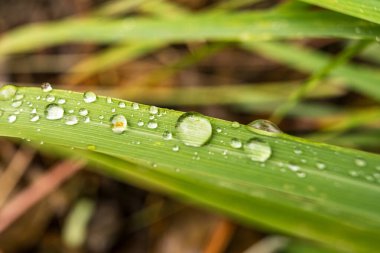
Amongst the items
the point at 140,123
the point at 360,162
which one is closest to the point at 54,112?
the point at 140,123

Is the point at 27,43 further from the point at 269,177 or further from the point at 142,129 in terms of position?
the point at 269,177

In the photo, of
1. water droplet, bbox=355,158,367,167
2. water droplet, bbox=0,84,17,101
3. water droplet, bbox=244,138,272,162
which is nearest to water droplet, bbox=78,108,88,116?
water droplet, bbox=0,84,17,101

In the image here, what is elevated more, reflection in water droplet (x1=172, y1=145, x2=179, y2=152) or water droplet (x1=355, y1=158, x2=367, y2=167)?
water droplet (x1=355, y1=158, x2=367, y2=167)

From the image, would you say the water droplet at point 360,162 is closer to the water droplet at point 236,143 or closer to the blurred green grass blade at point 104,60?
the water droplet at point 236,143

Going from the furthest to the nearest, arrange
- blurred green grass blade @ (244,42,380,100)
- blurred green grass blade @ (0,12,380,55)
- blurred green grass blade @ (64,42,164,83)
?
1. blurred green grass blade @ (64,42,164,83)
2. blurred green grass blade @ (244,42,380,100)
3. blurred green grass blade @ (0,12,380,55)

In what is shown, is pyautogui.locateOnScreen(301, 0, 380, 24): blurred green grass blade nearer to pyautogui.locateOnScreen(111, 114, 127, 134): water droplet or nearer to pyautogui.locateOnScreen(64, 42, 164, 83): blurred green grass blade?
pyautogui.locateOnScreen(111, 114, 127, 134): water droplet
